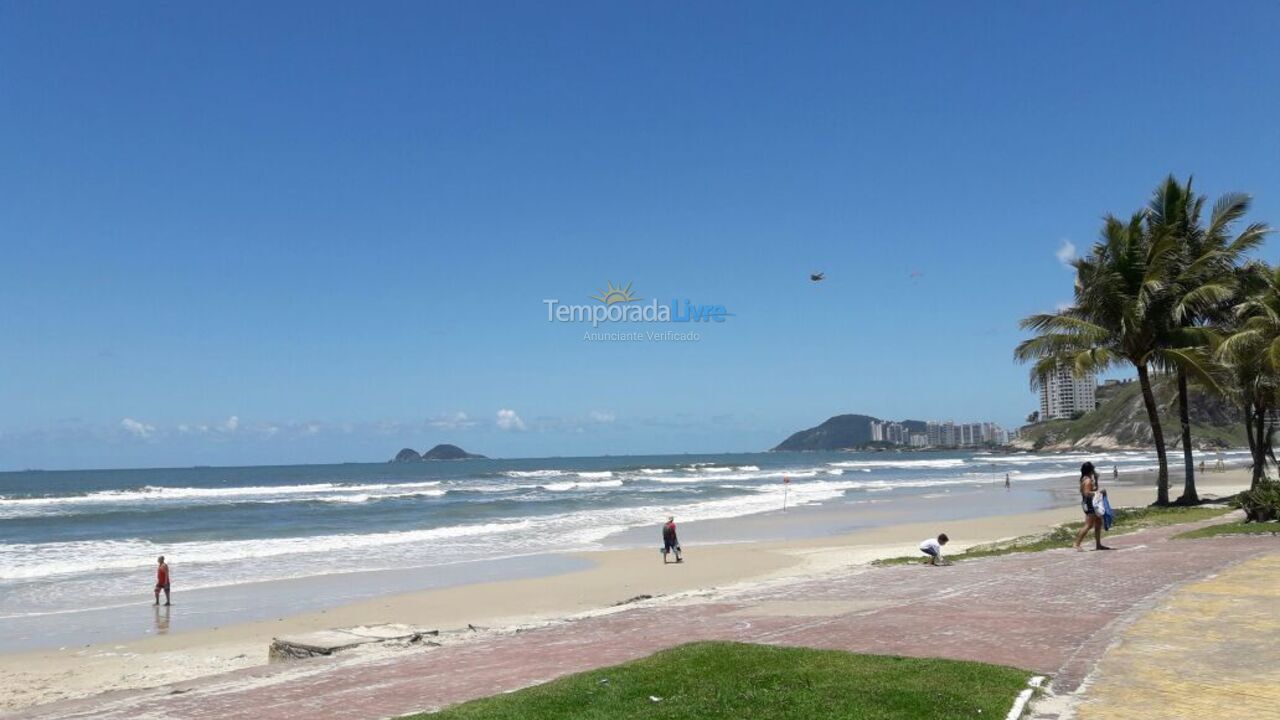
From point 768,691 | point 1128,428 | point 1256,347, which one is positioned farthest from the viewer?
point 1128,428

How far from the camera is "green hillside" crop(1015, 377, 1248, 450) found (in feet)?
401

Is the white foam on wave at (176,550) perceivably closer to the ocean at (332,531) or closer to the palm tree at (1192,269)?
the ocean at (332,531)

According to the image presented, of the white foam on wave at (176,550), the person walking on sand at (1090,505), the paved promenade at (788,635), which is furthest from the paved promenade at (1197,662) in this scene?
the white foam on wave at (176,550)

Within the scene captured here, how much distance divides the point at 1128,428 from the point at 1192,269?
424ft

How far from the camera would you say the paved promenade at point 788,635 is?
26.4 feet

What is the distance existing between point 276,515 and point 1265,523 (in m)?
41.0

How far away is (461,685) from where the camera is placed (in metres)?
8.43

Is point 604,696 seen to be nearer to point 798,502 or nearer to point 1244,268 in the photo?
point 1244,268

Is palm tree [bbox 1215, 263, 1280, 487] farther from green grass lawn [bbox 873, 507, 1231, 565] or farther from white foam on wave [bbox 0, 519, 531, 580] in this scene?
white foam on wave [bbox 0, 519, 531, 580]

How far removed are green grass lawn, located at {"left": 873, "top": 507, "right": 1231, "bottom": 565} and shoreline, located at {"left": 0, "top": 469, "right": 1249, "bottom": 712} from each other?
232 centimetres

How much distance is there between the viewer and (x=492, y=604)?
1752 centimetres

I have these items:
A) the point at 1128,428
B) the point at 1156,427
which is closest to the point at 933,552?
the point at 1156,427

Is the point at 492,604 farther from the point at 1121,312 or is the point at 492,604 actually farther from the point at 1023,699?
the point at 1121,312

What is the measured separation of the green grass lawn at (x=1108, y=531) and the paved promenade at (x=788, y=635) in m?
3.13
